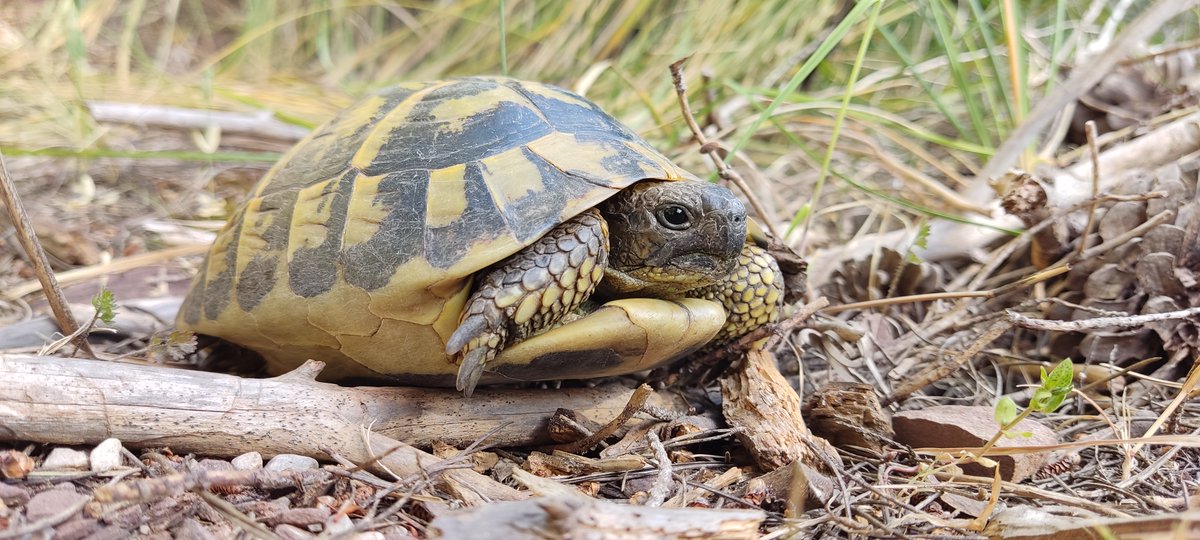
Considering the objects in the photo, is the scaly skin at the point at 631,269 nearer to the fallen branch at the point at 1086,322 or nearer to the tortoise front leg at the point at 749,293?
the tortoise front leg at the point at 749,293

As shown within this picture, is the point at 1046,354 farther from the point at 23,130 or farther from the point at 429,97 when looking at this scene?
the point at 23,130

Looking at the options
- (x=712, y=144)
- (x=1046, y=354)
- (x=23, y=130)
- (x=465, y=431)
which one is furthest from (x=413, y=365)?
(x=23, y=130)

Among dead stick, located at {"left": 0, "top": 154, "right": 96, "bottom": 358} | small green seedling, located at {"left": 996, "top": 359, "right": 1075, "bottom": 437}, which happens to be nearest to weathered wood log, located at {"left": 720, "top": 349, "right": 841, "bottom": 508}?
small green seedling, located at {"left": 996, "top": 359, "right": 1075, "bottom": 437}

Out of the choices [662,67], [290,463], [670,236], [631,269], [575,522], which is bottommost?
[290,463]

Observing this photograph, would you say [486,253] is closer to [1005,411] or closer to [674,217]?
[674,217]

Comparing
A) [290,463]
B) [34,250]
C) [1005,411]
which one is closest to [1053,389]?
[1005,411]

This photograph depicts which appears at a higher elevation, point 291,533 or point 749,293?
point 749,293

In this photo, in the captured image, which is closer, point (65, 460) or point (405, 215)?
point (65, 460)
